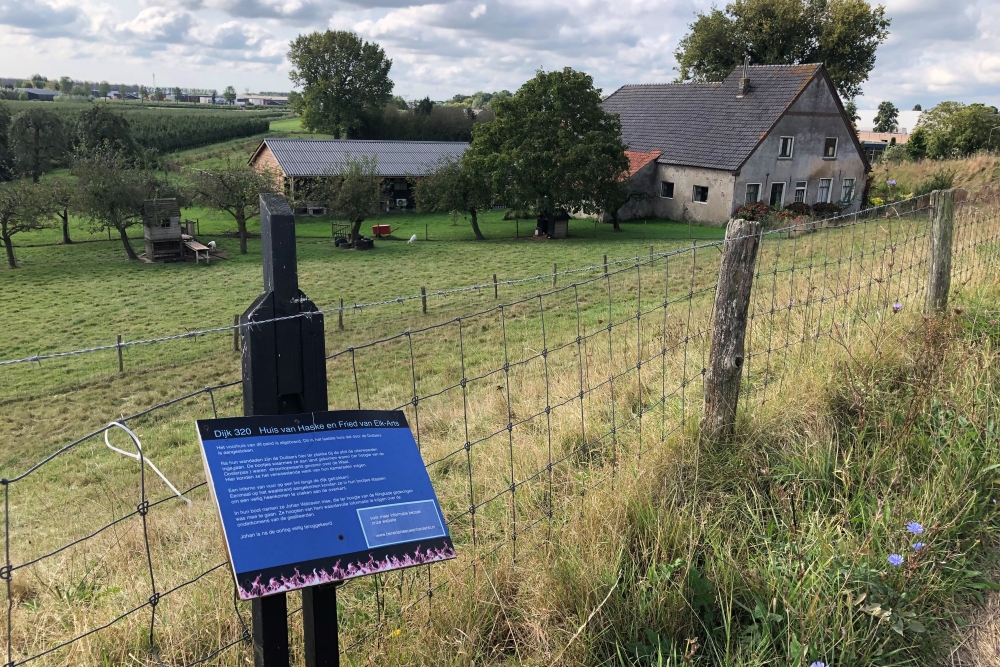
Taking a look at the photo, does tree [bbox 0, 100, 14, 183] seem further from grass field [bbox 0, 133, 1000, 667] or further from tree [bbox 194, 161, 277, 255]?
grass field [bbox 0, 133, 1000, 667]

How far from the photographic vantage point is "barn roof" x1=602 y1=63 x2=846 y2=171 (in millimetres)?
35125

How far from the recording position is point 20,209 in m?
31.5

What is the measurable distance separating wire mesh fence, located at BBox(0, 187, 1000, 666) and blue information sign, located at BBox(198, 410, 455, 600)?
1.02 feet

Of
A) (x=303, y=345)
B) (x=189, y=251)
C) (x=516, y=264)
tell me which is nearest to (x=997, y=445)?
(x=303, y=345)

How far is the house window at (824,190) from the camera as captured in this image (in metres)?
37.5

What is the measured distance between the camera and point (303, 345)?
2328mm

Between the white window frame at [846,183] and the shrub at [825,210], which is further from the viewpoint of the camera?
the white window frame at [846,183]

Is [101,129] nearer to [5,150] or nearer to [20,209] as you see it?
[5,150]

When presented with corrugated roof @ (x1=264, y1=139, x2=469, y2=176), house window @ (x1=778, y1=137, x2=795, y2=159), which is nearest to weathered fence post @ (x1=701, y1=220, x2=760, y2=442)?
house window @ (x1=778, y1=137, x2=795, y2=159)

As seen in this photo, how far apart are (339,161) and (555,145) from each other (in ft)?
52.9

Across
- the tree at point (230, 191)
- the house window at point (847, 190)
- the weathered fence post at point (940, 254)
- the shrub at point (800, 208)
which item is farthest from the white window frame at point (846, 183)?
the weathered fence post at point (940, 254)

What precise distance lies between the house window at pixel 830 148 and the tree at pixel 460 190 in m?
16.2

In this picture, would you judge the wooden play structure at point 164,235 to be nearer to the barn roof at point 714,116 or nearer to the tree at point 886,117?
the barn roof at point 714,116

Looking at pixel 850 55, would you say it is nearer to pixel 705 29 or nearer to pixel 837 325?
pixel 705 29
